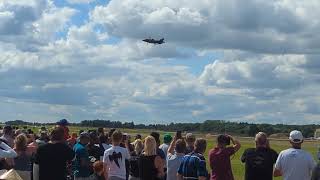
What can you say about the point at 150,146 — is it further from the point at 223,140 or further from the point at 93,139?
the point at 93,139

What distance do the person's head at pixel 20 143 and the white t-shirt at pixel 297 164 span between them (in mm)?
4636

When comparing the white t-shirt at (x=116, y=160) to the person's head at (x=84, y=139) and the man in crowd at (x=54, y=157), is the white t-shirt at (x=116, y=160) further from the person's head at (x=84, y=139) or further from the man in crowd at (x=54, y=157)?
the man in crowd at (x=54, y=157)

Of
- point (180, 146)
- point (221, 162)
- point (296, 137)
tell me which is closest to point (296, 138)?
point (296, 137)

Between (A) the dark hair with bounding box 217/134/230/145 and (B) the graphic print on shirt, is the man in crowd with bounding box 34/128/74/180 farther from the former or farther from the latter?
(A) the dark hair with bounding box 217/134/230/145

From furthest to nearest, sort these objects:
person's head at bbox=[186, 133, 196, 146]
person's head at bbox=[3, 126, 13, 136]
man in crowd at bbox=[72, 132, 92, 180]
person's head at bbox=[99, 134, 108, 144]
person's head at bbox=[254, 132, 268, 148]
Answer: person's head at bbox=[3, 126, 13, 136], person's head at bbox=[99, 134, 108, 144], man in crowd at bbox=[72, 132, 92, 180], person's head at bbox=[186, 133, 196, 146], person's head at bbox=[254, 132, 268, 148]

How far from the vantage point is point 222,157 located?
35.1 feet

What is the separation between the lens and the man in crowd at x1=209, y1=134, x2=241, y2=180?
10.7 metres

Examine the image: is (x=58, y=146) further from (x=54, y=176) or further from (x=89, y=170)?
(x=89, y=170)

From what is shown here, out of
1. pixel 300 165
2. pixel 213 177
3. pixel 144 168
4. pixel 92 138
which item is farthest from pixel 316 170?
pixel 92 138

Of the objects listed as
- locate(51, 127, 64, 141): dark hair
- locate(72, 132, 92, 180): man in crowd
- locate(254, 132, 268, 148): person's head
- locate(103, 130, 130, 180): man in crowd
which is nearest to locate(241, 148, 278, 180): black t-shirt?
locate(254, 132, 268, 148): person's head

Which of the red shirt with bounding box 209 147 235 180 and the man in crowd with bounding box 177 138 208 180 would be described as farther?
the red shirt with bounding box 209 147 235 180

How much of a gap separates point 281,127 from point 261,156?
106167mm

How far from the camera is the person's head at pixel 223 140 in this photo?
1062 centimetres

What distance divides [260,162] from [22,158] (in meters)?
4.50
